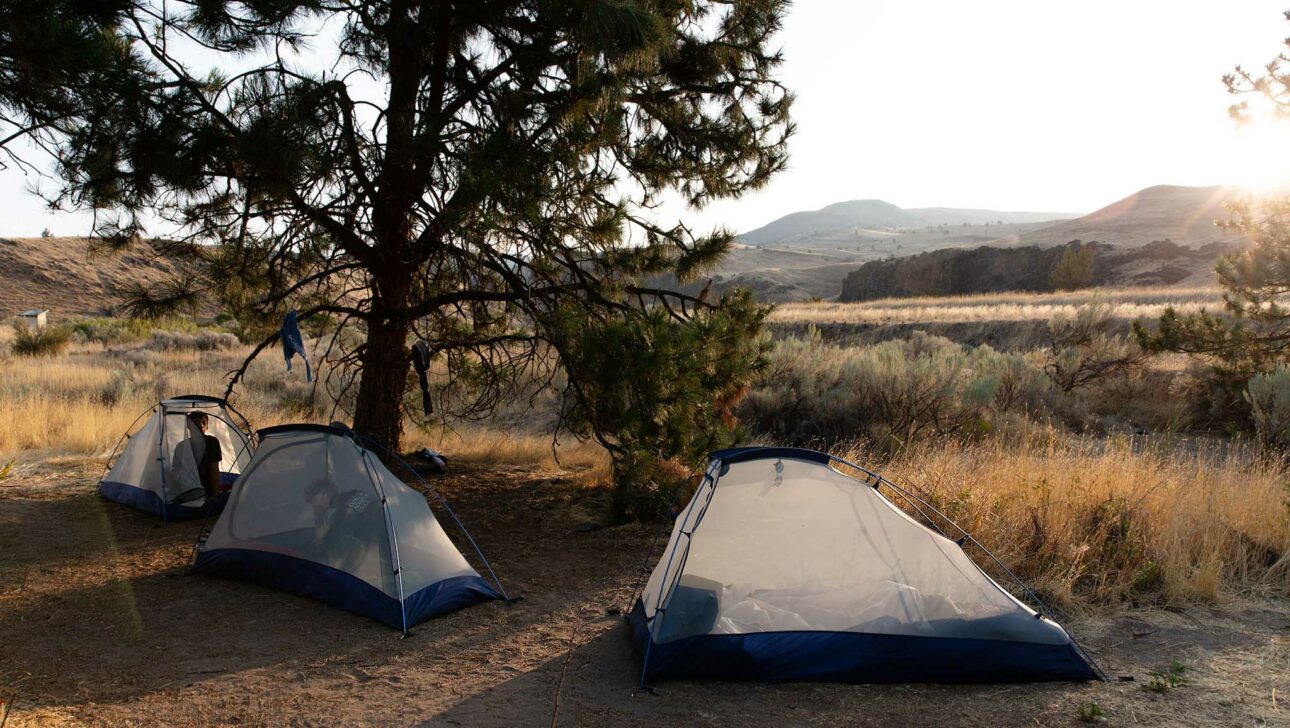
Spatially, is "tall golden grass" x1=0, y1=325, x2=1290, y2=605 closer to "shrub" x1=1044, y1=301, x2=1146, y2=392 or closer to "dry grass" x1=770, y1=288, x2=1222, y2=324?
"shrub" x1=1044, y1=301, x2=1146, y2=392

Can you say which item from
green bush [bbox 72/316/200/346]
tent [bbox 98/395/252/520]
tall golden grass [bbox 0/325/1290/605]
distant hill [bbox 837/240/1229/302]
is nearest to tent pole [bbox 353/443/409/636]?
tent [bbox 98/395/252/520]

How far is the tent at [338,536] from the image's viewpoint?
21.5 ft

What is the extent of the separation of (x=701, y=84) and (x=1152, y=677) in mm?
6912

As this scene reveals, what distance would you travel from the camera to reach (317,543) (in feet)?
22.8

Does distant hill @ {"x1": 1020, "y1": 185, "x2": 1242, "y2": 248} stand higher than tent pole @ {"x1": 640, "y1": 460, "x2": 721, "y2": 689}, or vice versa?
distant hill @ {"x1": 1020, "y1": 185, "x2": 1242, "y2": 248}

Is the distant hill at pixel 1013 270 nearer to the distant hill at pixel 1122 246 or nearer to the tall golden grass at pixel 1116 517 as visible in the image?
the distant hill at pixel 1122 246

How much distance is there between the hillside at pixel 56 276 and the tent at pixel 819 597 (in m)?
42.5

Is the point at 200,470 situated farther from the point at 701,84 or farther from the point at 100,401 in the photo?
the point at 100,401

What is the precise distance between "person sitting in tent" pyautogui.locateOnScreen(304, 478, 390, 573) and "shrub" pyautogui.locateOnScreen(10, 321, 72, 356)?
23.0 meters

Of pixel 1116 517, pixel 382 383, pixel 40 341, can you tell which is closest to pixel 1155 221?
pixel 1116 517

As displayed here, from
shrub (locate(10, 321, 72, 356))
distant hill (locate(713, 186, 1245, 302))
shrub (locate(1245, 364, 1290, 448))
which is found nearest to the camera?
shrub (locate(1245, 364, 1290, 448))

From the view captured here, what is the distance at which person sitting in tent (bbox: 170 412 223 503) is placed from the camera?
9.30 metres

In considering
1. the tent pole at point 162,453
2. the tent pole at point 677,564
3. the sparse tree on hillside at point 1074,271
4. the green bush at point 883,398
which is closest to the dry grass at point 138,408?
the tent pole at point 162,453

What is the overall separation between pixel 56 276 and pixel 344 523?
49823 millimetres
